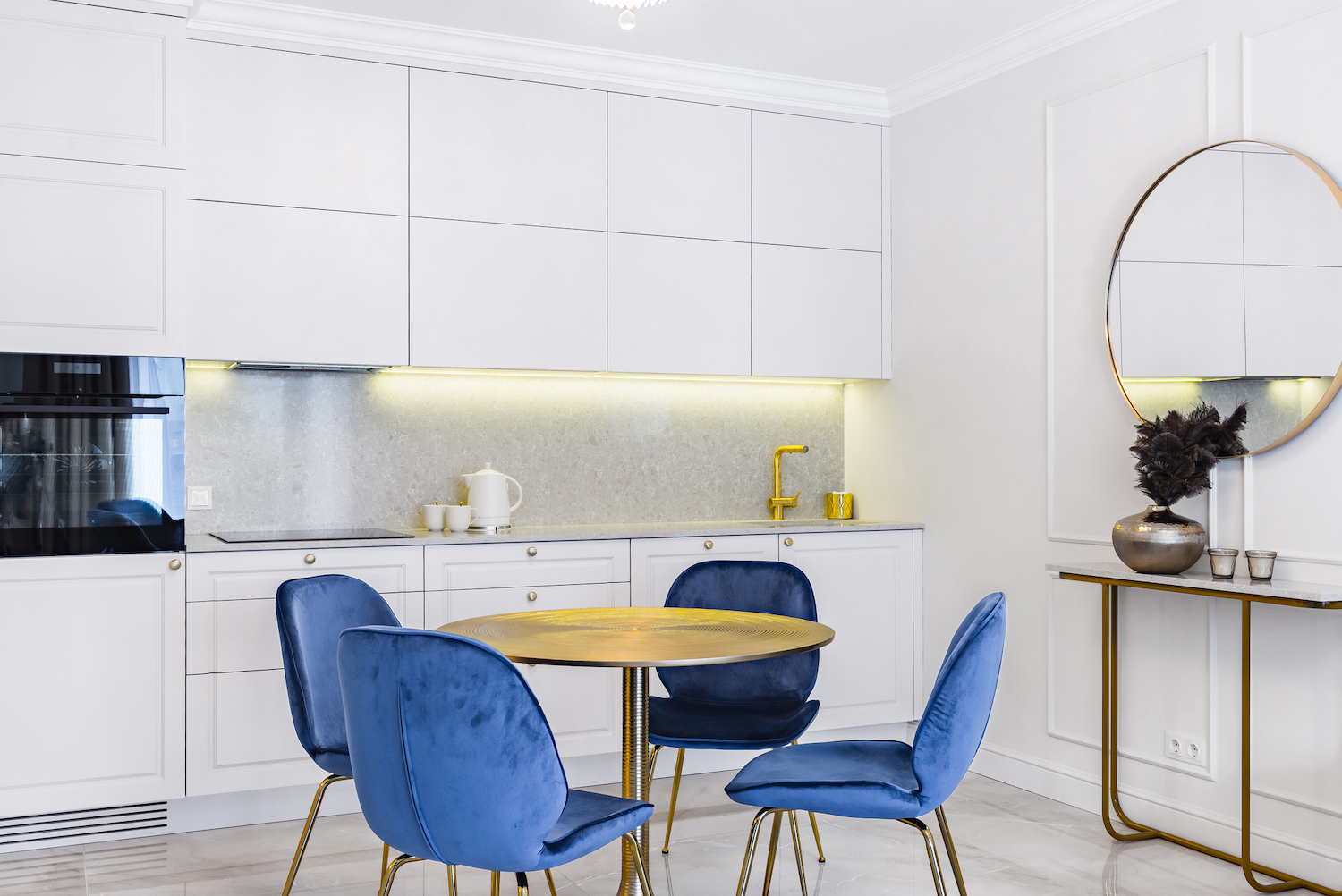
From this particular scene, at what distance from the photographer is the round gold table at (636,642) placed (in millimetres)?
2283

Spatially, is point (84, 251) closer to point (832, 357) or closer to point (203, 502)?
point (203, 502)

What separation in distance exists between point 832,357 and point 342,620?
248 centimetres

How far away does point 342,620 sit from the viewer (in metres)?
2.97

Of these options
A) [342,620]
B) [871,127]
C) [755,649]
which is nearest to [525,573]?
[342,620]

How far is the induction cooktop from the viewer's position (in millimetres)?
3641

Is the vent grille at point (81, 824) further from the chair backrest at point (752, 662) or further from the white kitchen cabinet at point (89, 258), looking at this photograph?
the chair backrest at point (752, 662)

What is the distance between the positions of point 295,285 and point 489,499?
1.03m

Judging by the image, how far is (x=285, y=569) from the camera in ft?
11.6

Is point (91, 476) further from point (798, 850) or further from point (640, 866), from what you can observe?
point (798, 850)

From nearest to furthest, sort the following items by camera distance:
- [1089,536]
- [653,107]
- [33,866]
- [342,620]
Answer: [342,620] → [33,866] → [1089,536] → [653,107]

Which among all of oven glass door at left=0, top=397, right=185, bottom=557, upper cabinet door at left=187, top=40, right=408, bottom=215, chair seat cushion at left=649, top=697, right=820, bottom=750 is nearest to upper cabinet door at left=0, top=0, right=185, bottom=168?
upper cabinet door at left=187, top=40, right=408, bottom=215

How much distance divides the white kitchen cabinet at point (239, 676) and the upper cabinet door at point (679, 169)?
1842 mm

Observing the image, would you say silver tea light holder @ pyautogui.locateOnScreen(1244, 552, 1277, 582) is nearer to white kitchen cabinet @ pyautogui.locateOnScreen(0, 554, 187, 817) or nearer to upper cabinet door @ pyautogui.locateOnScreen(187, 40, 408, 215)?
upper cabinet door @ pyautogui.locateOnScreen(187, 40, 408, 215)

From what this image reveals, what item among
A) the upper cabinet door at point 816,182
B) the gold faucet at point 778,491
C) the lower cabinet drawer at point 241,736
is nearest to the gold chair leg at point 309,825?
the lower cabinet drawer at point 241,736
